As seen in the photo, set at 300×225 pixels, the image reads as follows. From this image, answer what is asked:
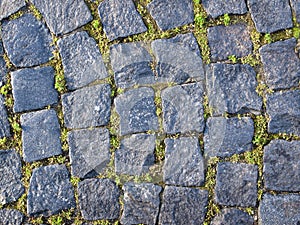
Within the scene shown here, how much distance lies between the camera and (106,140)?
11.2 ft

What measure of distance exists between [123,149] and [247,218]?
0.97 metres

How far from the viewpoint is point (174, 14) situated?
3432 millimetres

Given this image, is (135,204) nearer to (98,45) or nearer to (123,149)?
(123,149)

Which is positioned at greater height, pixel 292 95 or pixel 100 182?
pixel 292 95

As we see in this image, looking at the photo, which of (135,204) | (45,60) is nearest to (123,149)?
Result: (135,204)

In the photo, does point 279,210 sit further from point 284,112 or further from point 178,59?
point 178,59

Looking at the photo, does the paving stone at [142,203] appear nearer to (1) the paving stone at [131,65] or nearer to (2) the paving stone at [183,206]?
(2) the paving stone at [183,206]

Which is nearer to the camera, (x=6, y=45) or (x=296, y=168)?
(x=296, y=168)

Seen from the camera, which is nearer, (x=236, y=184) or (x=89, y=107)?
(x=236, y=184)

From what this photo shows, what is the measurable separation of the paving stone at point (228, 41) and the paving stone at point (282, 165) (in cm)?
67

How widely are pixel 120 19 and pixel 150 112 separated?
698 millimetres

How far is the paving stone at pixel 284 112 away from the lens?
10.8 feet

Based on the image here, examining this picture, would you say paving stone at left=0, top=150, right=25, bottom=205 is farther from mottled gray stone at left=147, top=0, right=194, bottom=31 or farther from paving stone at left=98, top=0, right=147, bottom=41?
mottled gray stone at left=147, top=0, right=194, bottom=31

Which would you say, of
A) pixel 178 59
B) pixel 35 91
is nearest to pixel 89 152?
pixel 35 91
